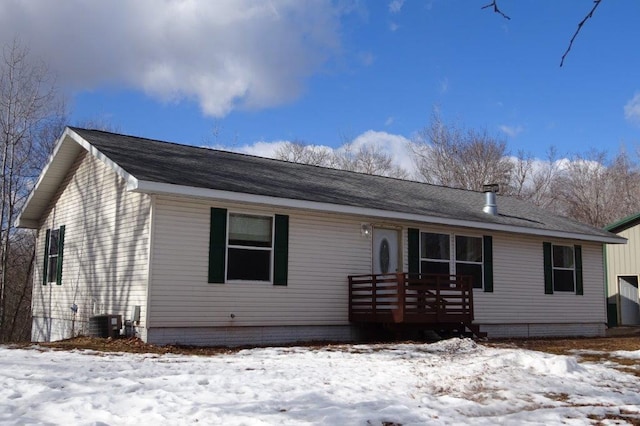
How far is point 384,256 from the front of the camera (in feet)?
46.3

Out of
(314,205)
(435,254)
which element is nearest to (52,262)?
(314,205)

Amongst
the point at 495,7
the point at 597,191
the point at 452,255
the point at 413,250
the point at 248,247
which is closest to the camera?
the point at 495,7

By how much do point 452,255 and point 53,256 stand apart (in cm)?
965

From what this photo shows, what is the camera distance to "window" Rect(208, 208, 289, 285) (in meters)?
11.7

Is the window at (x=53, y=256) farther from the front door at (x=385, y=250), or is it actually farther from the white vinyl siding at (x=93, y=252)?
the front door at (x=385, y=250)

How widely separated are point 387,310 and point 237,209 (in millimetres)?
3620

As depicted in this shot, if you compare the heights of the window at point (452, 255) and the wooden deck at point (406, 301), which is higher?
the window at point (452, 255)

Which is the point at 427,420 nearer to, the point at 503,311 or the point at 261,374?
the point at 261,374

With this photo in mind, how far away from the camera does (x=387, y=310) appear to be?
42.0 ft

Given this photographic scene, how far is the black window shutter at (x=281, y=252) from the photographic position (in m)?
12.4

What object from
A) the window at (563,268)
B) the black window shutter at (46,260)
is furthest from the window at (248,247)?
the window at (563,268)

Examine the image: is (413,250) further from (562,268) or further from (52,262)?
(52,262)

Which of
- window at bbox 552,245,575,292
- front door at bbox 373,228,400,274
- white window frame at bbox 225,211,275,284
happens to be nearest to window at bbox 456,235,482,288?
front door at bbox 373,228,400,274

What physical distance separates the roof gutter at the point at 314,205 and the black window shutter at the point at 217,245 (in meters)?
0.53
